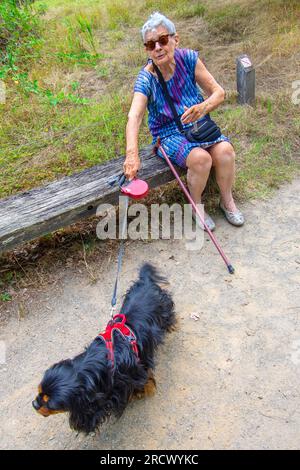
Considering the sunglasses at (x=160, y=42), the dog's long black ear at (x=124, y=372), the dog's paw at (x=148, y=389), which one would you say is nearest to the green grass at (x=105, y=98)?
the sunglasses at (x=160, y=42)

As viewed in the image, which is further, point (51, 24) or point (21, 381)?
point (51, 24)

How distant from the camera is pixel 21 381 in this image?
8.68ft

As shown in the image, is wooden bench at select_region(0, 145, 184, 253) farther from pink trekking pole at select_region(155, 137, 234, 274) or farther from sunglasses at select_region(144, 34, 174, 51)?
sunglasses at select_region(144, 34, 174, 51)

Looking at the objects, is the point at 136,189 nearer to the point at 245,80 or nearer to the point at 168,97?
the point at 168,97

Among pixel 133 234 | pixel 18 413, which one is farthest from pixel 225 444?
pixel 133 234

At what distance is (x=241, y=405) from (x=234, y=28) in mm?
5978

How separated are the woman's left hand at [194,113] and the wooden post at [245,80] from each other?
1.82m

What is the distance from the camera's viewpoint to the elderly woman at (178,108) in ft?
9.58

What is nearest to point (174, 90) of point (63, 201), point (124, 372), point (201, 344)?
point (63, 201)

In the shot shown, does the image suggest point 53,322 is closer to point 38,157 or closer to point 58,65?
point 38,157

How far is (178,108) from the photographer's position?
323 centimetres

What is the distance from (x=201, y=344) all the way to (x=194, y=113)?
5.20 feet

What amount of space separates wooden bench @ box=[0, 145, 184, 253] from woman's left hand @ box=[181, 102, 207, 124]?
51cm

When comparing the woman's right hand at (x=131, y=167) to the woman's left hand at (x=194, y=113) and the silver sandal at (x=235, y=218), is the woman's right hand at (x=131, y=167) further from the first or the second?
the silver sandal at (x=235, y=218)
